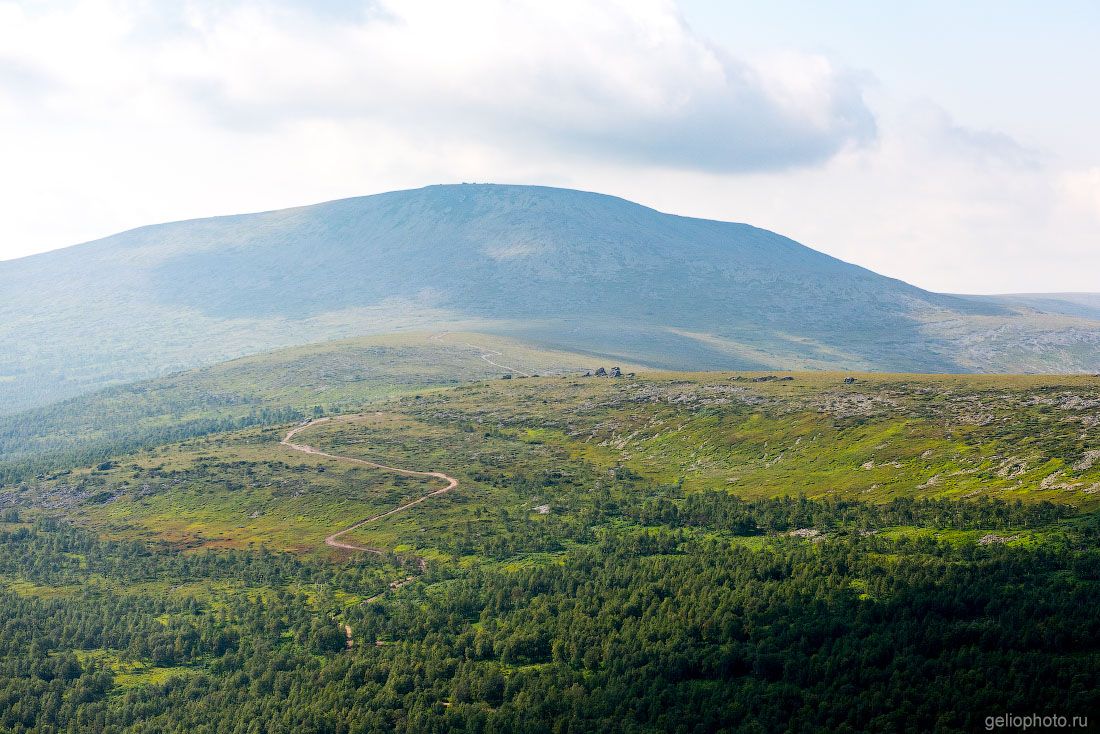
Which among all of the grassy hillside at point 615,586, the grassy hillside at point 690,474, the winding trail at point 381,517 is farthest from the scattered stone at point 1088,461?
the winding trail at point 381,517

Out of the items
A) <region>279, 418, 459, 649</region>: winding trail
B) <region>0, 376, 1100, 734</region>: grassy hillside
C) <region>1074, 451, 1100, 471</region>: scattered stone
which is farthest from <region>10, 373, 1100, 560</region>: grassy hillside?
<region>279, 418, 459, 649</region>: winding trail

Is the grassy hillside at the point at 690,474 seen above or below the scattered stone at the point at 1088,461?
below

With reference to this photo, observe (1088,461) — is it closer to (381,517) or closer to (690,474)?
(690,474)

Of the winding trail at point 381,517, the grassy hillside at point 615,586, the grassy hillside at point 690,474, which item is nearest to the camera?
the grassy hillside at point 615,586

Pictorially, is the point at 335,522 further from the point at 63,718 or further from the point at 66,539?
the point at 63,718

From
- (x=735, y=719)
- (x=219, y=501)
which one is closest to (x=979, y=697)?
(x=735, y=719)

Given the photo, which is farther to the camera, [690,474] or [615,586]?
[690,474]

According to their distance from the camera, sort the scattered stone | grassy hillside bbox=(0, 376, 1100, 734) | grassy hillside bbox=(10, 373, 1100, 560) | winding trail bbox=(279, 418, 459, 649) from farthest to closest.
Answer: grassy hillside bbox=(10, 373, 1100, 560) < winding trail bbox=(279, 418, 459, 649) < the scattered stone < grassy hillside bbox=(0, 376, 1100, 734)

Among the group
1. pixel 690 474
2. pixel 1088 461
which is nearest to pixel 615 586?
pixel 690 474

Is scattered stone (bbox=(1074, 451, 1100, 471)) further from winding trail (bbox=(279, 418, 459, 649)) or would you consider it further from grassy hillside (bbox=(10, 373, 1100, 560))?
winding trail (bbox=(279, 418, 459, 649))

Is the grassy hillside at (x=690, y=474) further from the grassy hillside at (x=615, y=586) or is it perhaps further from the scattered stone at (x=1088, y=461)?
the grassy hillside at (x=615, y=586)

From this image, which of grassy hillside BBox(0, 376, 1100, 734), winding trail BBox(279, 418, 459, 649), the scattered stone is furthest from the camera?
winding trail BBox(279, 418, 459, 649)

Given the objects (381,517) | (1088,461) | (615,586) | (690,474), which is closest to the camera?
(615,586)
